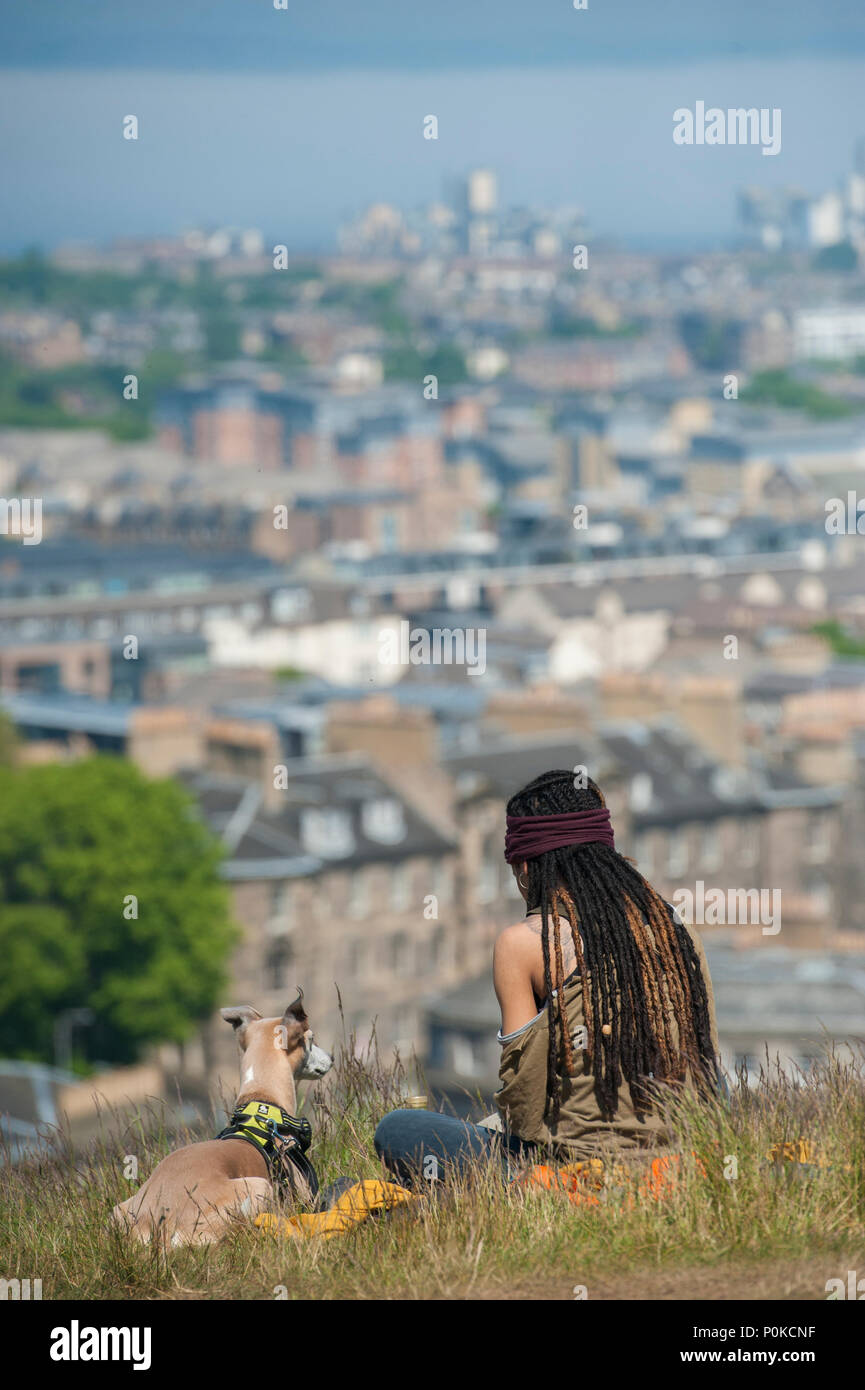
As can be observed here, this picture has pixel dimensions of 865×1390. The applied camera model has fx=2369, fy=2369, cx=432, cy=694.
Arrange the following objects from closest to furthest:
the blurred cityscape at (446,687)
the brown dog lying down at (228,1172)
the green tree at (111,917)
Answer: the brown dog lying down at (228,1172), the green tree at (111,917), the blurred cityscape at (446,687)

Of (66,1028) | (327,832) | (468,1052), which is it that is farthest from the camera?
(327,832)

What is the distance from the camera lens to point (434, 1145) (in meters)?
6.28

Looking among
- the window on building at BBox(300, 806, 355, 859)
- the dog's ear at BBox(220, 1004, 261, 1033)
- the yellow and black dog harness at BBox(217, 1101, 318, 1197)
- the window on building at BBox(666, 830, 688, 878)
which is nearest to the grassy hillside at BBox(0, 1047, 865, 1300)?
the yellow and black dog harness at BBox(217, 1101, 318, 1197)

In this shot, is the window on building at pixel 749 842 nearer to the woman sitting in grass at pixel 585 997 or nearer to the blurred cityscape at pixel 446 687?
the blurred cityscape at pixel 446 687

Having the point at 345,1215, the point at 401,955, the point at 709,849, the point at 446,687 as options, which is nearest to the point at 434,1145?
the point at 345,1215

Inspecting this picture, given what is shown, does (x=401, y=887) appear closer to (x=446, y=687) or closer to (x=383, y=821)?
(x=383, y=821)

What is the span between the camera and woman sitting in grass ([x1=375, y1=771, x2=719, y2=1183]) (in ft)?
19.5

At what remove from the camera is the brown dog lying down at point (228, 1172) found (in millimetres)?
6039

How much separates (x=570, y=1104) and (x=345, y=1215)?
638 millimetres

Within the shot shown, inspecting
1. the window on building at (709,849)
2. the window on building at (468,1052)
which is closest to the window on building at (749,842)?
the window on building at (709,849)

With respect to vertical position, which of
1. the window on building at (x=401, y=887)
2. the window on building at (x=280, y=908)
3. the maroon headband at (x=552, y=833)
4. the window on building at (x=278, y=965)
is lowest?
the maroon headband at (x=552, y=833)
